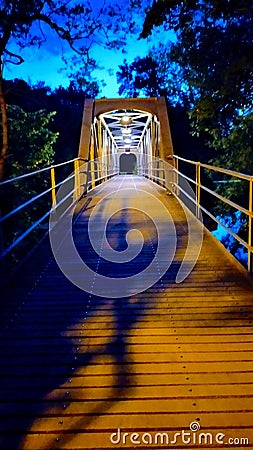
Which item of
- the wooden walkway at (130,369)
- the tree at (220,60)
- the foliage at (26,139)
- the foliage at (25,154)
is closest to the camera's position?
the wooden walkway at (130,369)

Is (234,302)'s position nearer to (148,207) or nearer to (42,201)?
(148,207)

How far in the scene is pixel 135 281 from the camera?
152 inches

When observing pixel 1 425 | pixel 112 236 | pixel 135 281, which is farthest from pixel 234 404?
pixel 112 236

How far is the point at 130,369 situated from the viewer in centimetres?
243

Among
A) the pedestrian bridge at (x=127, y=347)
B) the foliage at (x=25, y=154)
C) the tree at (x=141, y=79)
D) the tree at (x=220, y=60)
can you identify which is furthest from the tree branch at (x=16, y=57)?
the tree at (x=141, y=79)

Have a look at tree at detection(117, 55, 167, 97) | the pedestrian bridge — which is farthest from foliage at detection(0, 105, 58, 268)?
tree at detection(117, 55, 167, 97)

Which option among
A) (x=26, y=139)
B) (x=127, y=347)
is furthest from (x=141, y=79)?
(x=127, y=347)

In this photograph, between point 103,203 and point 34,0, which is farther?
point 34,0

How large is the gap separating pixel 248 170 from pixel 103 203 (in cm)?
395

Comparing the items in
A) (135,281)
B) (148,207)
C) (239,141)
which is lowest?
(135,281)

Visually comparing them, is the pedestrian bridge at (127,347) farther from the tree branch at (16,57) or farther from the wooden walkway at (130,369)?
the tree branch at (16,57)

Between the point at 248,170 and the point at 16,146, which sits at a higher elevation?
the point at 16,146

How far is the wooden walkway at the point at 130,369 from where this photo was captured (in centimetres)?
195

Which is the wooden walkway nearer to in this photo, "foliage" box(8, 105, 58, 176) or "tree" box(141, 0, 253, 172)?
"tree" box(141, 0, 253, 172)
